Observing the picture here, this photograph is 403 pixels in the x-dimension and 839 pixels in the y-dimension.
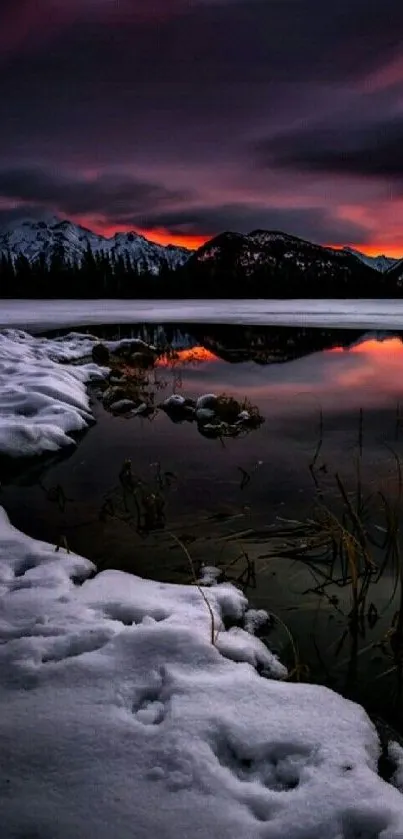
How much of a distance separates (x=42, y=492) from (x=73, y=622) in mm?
3774

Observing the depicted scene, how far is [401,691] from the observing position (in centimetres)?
379

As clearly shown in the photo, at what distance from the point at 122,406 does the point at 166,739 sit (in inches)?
393

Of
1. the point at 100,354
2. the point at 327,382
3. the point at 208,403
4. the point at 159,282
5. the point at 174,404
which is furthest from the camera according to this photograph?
the point at 159,282

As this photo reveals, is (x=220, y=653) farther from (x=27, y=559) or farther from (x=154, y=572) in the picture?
(x=27, y=559)

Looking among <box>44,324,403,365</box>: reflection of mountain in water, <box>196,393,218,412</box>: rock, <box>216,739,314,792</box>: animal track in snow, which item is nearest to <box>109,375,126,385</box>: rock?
<box>196,393,218,412</box>: rock

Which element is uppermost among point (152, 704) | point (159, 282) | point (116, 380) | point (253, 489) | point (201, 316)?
point (159, 282)

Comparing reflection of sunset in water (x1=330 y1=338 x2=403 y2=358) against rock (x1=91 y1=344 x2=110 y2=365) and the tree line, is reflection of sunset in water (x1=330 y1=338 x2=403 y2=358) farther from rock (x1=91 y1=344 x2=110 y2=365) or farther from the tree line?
the tree line

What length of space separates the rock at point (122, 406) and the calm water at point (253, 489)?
0.42 metres

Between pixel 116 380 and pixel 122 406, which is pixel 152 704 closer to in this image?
pixel 122 406

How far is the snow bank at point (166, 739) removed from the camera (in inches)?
95.0

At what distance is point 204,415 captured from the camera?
1128 centimetres

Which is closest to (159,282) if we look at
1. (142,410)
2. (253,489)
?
(142,410)

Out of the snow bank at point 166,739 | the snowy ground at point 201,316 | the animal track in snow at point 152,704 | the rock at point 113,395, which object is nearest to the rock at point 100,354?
the rock at point 113,395

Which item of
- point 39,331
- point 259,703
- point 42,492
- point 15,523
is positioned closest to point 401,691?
point 259,703
